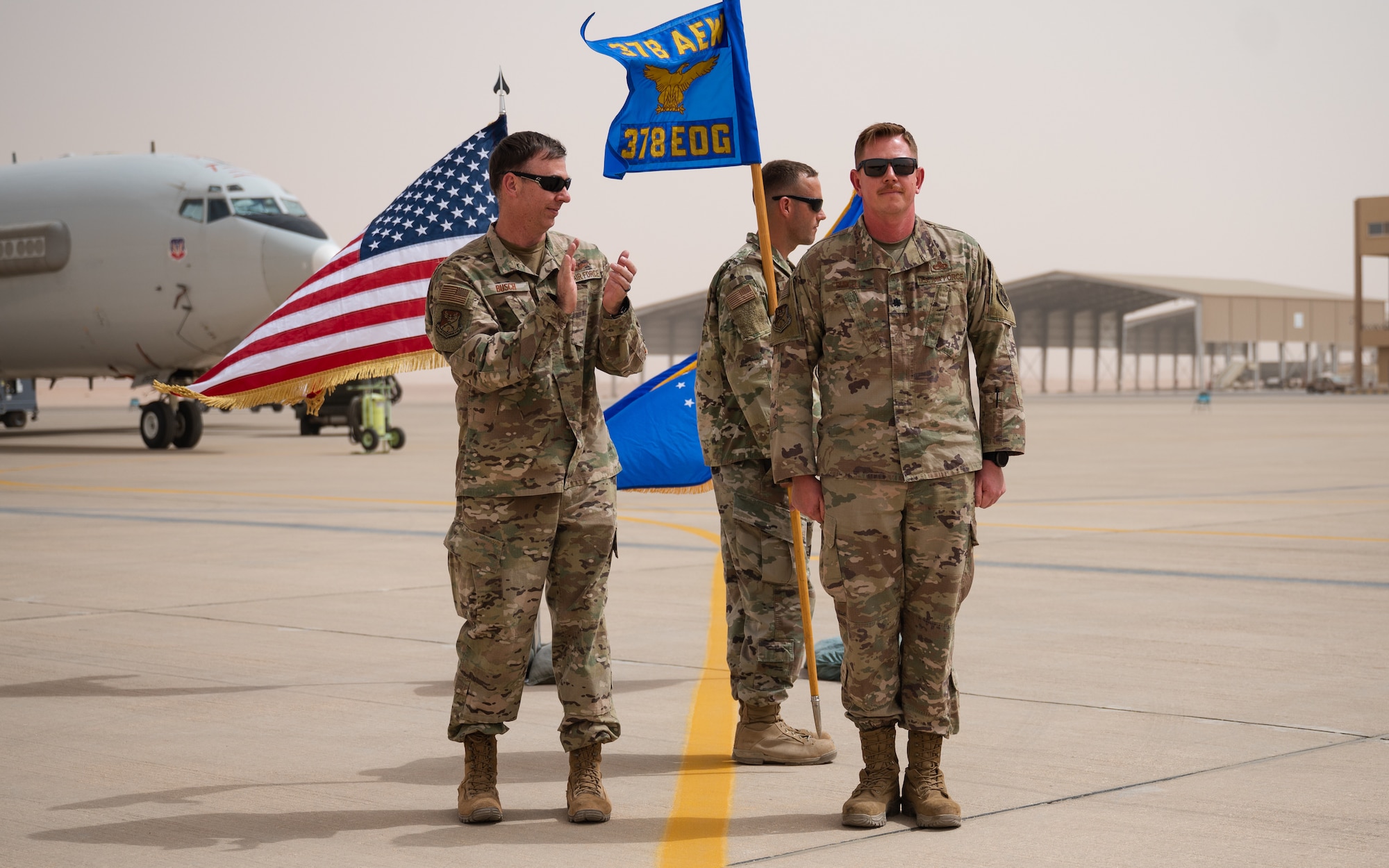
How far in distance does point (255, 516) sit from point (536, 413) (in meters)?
11.1

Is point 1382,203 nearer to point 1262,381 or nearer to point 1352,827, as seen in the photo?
point 1262,381

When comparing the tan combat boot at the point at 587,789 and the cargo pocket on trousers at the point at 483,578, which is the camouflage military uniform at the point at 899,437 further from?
the cargo pocket on trousers at the point at 483,578

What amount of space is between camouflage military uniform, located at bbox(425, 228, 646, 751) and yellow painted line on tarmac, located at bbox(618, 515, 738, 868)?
392 mm

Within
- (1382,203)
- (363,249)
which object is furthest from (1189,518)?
(1382,203)

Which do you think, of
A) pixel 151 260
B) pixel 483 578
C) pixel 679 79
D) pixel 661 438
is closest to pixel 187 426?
pixel 151 260

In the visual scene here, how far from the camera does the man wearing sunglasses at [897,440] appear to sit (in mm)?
4711

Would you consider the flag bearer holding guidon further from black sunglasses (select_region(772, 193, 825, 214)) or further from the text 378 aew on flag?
the text 378 aew on flag

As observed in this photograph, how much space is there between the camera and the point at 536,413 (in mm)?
4836

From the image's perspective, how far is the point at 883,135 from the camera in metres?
4.79

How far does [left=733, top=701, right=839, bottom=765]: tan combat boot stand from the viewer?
550cm

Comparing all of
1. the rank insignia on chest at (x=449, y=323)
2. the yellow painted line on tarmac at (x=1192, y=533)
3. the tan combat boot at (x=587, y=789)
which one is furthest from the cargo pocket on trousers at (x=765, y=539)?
the yellow painted line on tarmac at (x=1192, y=533)

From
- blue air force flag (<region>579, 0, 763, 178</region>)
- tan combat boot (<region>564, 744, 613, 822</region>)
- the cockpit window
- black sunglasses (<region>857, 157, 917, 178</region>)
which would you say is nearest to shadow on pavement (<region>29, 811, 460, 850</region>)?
tan combat boot (<region>564, 744, 613, 822</region>)

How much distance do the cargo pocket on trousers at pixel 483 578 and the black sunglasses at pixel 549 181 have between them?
1169 mm

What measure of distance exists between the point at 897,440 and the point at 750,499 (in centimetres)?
113
